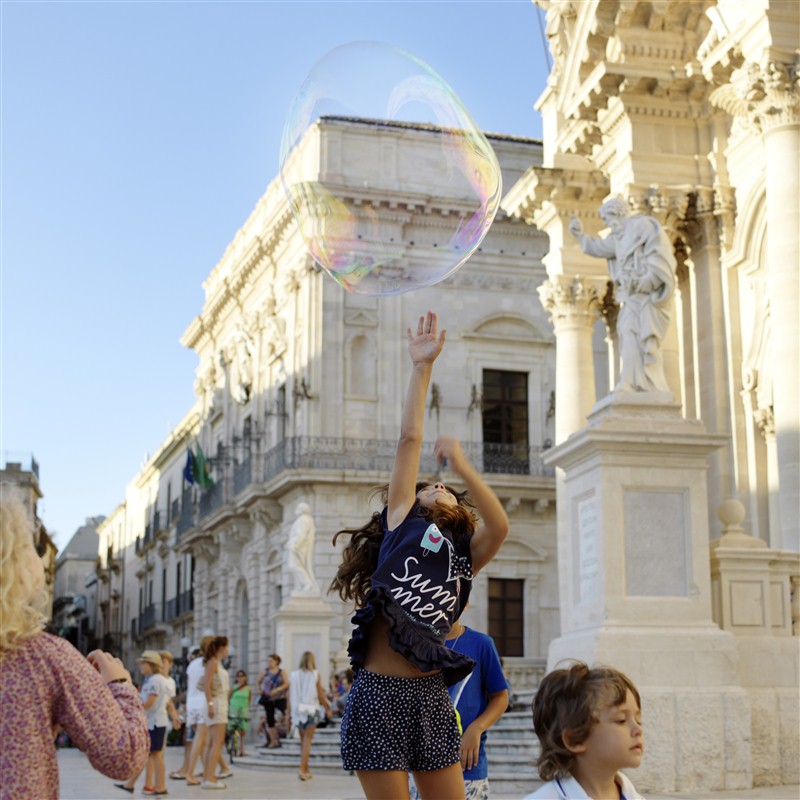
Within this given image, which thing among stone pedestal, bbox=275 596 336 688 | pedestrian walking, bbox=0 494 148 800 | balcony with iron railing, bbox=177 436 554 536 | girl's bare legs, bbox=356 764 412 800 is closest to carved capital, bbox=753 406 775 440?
stone pedestal, bbox=275 596 336 688

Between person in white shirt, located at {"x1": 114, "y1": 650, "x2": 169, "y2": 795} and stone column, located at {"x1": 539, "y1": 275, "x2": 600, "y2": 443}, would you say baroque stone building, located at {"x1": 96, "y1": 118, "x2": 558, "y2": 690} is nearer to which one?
stone column, located at {"x1": 539, "y1": 275, "x2": 600, "y2": 443}

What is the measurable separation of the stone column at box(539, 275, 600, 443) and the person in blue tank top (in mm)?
15768

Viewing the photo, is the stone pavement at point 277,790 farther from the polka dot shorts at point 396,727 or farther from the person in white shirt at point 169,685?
the polka dot shorts at point 396,727

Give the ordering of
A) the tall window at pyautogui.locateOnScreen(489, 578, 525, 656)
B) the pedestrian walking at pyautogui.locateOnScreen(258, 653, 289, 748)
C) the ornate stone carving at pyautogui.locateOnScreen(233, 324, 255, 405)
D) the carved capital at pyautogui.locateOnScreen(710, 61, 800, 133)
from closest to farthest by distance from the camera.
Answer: the carved capital at pyautogui.locateOnScreen(710, 61, 800, 133)
the pedestrian walking at pyautogui.locateOnScreen(258, 653, 289, 748)
the tall window at pyautogui.locateOnScreen(489, 578, 525, 656)
the ornate stone carving at pyautogui.locateOnScreen(233, 324, 255, 405)

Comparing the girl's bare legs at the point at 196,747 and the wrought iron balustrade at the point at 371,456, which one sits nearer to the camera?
the girl's bare legs at the point at 196,747

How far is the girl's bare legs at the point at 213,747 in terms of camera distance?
44.9 feet

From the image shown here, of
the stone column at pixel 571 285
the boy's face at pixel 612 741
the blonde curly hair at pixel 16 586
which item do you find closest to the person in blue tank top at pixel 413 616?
the boy's face at pixel 612 741

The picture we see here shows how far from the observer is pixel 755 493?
16.8 metres

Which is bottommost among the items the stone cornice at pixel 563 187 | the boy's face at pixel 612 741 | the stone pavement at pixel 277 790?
the stone pavement at pixel 277 790

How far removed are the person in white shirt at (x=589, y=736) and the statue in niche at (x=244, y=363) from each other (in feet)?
125

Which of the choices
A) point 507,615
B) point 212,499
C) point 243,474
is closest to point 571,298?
point 507,615

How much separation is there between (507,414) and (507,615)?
5501 millimetres

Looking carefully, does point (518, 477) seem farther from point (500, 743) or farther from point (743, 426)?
point (500, 743)

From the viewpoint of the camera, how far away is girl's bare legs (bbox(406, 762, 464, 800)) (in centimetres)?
427
